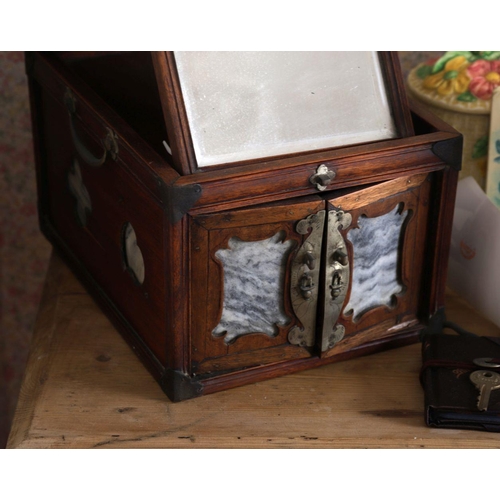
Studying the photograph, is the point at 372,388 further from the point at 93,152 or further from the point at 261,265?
the point at 93,152

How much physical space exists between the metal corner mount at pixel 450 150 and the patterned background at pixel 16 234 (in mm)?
628

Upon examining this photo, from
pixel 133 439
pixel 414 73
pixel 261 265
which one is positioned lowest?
pixel 133 439

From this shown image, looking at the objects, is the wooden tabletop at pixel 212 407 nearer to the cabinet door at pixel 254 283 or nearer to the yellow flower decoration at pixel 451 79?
the cabinet door at pixel 254 283

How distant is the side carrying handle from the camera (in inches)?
42.8

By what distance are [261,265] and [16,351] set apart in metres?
1.08

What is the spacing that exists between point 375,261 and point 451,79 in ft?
1.43

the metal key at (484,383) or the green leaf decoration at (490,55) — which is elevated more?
the green leaf decoration at (490,55)

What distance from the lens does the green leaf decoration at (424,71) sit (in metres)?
1.44

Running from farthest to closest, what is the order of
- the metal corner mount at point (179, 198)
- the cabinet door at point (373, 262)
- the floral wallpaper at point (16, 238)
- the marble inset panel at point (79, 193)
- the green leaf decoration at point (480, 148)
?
the floral wallpaper at point (16, 238) < the green leaf decoration at point (480, 148) < the marble inset panel at point (79, 193) < the cabinet door at point (373, 262) < the metal corner mount at point (179, 198)

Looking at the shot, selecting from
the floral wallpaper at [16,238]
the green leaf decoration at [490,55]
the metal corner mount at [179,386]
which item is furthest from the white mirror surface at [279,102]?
the floral wallpaper at [16,238]

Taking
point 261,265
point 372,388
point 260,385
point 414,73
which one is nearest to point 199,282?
point 261,265

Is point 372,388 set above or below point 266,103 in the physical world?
below

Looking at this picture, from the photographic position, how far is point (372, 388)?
1.14m

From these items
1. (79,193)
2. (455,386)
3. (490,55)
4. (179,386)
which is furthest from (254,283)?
(490,55)
